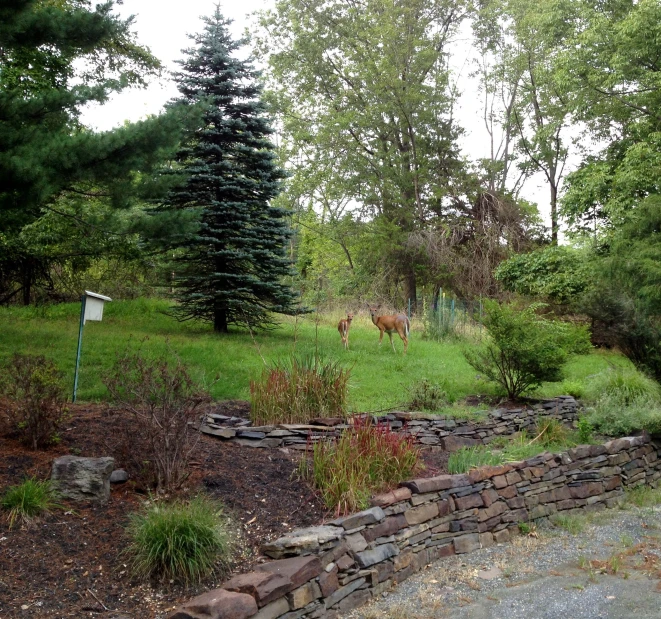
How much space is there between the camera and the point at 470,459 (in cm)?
625

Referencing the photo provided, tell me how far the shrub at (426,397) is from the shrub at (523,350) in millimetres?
1070

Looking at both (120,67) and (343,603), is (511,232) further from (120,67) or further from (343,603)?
(343,603)

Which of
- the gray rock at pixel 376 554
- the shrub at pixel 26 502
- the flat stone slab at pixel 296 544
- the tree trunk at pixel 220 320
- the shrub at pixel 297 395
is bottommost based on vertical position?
the gray rock at pixel 376 554

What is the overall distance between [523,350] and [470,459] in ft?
8.57

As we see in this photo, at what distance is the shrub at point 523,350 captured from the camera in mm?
8453

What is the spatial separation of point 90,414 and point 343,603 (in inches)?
135

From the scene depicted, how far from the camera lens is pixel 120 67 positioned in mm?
15539

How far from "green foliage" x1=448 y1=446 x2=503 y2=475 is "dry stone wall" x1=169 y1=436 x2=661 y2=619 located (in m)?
0.19

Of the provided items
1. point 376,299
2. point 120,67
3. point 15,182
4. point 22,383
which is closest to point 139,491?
point 22,383

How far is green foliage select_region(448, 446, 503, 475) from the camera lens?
6.11 metres

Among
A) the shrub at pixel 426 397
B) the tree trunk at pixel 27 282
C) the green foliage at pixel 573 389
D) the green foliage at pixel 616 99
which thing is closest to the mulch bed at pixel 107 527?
the shrub at pixel 426 397

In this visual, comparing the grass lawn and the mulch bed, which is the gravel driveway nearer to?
the mulch bed

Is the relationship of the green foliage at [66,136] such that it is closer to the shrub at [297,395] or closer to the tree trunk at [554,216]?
the shrub at [297,395]

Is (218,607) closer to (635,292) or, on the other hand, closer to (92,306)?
(92,306)
